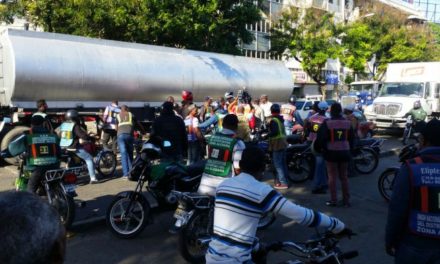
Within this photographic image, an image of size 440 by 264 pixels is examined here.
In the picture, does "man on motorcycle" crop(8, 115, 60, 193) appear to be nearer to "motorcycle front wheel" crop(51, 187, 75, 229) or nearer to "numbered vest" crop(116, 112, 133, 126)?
"motorcycle front wheel" crop(51, 187, 75, 229)

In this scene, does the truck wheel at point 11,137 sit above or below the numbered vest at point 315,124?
below

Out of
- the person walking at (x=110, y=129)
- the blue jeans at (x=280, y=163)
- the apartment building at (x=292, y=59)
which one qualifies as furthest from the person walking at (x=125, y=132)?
the apartment building at (x=292, y=59)

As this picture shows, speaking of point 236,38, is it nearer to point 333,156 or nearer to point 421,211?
point 333,156

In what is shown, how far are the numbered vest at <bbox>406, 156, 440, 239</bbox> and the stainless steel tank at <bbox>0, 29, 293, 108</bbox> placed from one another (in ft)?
35.4

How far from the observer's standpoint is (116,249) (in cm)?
556

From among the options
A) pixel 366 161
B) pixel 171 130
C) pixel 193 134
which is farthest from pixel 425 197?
pixel 366 161

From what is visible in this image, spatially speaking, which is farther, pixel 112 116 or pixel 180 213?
pixel 112 116

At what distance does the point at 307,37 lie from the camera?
30688 mm

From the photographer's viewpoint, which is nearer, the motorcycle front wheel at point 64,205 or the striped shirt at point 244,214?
the striped shirt at point 244,214

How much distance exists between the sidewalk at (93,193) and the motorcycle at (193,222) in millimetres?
1886

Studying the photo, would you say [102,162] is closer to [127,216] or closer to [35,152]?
[35,152]

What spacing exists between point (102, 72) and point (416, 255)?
11997 mm

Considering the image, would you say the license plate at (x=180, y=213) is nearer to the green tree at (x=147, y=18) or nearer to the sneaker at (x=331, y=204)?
the sneaker at (x=331, y=204)

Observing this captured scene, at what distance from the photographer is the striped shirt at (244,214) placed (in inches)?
117
